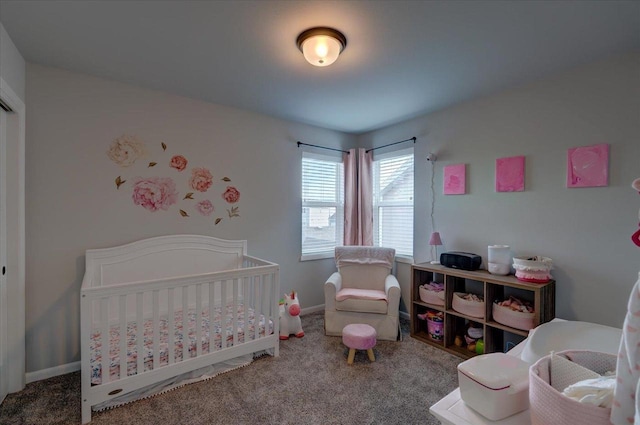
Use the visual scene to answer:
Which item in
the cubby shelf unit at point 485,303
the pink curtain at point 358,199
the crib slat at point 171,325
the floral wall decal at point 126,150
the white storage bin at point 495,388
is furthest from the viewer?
the pink curtain at point 358,199

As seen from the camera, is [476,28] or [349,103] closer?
[476,28]

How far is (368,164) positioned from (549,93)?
74.0 inches

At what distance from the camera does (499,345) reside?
251 cm

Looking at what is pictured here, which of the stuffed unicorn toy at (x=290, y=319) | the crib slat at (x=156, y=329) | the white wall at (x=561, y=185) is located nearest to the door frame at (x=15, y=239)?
the crib slat at (x=156, y=329)

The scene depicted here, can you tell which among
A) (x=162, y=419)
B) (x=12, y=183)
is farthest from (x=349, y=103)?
(x=162, y=419)

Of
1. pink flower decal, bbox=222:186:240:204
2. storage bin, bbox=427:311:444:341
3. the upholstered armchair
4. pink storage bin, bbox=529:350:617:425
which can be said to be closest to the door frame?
pink flower decal, bbox=222:186:240:204

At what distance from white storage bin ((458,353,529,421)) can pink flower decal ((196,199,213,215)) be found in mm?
2534

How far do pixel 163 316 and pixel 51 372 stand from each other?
0.80 metres

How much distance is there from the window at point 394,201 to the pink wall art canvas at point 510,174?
0.94 m

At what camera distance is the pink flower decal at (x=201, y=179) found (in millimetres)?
2816

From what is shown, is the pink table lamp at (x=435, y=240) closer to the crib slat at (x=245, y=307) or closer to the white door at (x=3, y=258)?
the crib slat at (x=245, y=307)

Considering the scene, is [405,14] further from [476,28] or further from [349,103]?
[349,103]

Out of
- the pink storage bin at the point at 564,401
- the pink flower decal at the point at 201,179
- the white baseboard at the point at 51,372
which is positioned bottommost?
the white baseboard at the point at 51,372

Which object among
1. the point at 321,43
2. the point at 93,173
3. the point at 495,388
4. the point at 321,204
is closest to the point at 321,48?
the point at 321,43
